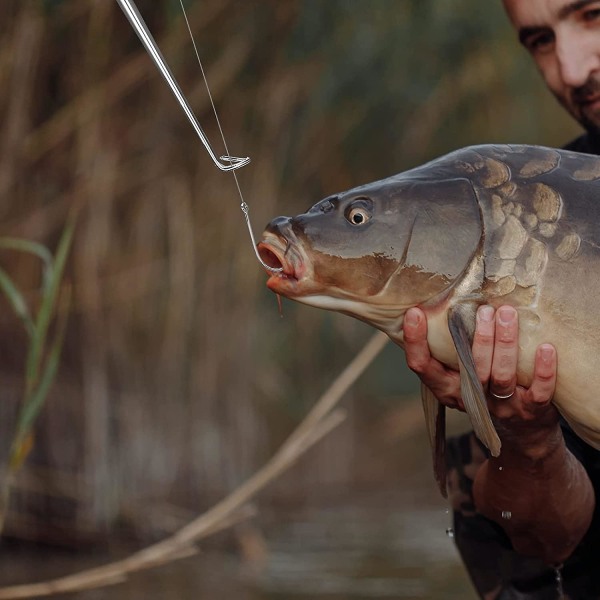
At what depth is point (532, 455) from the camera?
2.31m

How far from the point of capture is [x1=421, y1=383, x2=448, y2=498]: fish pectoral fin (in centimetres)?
Answer: 212

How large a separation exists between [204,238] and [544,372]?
2.92 meters

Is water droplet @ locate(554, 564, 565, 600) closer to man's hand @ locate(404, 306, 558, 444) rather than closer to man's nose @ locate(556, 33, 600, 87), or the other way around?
man's hand @ locate(404, 306, 558, 444)

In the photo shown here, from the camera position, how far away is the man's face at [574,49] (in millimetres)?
2869

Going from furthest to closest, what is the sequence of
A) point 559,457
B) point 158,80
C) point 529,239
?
point 158,80, point 559,457, point 529,239

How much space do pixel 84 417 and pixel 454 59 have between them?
76.1 inches

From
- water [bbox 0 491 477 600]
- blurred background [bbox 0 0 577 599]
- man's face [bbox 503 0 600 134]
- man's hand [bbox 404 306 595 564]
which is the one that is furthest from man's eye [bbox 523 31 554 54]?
water [bbox 0 491 477 600]

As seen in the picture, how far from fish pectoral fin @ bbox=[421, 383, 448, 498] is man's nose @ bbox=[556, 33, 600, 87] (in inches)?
40.0

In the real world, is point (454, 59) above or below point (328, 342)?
above

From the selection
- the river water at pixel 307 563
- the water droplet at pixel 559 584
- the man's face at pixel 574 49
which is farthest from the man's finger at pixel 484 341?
the river water at pixel 307 563

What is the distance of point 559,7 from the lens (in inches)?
114

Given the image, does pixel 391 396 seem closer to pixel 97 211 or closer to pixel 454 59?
pixel 454 59

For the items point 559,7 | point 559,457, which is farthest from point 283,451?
point 559,7

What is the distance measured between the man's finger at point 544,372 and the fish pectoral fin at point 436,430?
0.18 m
